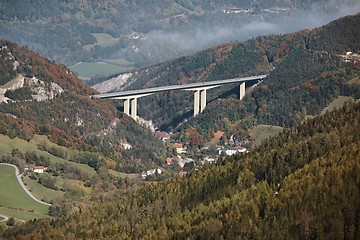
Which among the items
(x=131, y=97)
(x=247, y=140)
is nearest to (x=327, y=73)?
(x=247, y=140)

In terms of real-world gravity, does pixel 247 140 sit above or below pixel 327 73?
below

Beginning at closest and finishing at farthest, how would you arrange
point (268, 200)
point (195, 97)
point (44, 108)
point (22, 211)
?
point (268, 200) → point (22, 211) → point (44, 108) → point (195, 97)

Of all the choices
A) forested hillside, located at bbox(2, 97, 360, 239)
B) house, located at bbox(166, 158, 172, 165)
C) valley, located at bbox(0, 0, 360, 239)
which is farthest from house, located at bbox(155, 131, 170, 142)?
forested hillside, located at bbox(2, 97, 360, 239)

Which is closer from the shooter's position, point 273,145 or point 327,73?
point 273,145

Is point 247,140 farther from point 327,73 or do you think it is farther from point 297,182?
point 297,182

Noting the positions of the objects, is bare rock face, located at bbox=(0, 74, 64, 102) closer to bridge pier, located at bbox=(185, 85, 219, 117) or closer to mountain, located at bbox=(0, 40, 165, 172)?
mountain, located at bbox=(0, 40, 165, 172)

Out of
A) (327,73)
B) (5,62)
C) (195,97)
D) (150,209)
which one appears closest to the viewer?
(150,209)
